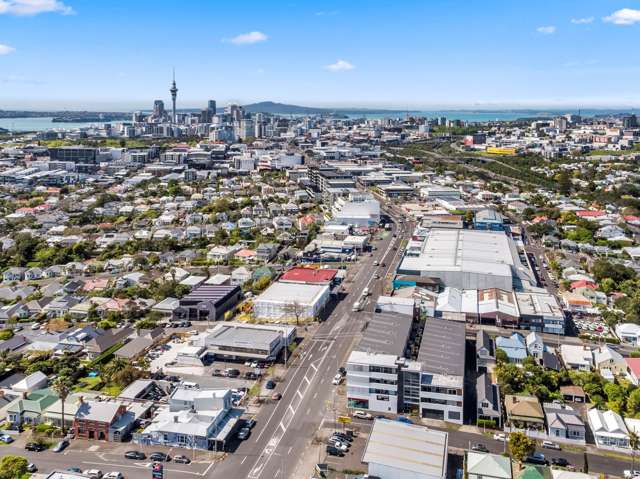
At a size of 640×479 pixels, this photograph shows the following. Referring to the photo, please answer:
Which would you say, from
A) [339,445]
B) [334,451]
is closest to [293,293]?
[339,445]

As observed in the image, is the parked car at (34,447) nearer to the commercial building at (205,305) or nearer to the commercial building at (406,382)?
the commercial building at (406,382)

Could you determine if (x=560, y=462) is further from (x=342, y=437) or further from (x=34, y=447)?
(x=34, y=447)

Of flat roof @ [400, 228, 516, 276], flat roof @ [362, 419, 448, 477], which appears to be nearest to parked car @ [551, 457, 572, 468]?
flat roof @ [362, 419, 448, 477]

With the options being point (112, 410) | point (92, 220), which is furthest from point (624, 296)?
point (92, 220)

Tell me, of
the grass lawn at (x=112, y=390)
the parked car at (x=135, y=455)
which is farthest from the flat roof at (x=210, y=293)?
the parked car at (x=135, y=455)

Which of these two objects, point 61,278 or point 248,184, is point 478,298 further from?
point 248,184

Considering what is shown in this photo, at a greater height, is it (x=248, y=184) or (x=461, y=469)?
(x=248, y=184)

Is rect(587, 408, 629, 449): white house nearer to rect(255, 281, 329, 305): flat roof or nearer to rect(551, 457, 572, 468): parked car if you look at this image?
rect(551, 457, 572, 468): parked car
